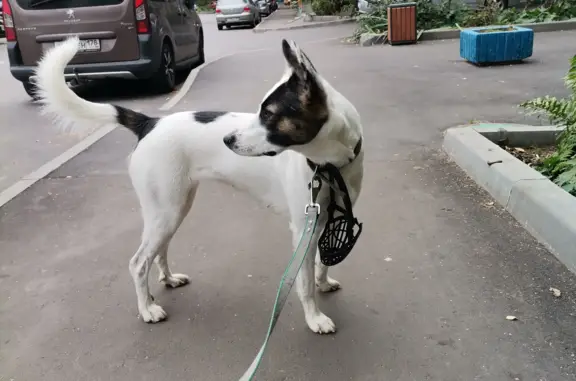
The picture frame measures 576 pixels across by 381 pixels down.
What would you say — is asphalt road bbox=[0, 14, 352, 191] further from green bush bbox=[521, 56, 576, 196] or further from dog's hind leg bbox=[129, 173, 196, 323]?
green bush bbox=[521, 56, 576, 196]

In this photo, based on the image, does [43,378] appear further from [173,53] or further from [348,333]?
[173,53]

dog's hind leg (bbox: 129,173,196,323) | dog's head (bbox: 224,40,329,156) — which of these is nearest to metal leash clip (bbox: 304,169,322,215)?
dog's head (bbox: 224,40,329,156)

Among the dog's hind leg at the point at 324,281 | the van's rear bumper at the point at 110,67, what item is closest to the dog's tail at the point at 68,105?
the dog's hind leg at the point at 324,281

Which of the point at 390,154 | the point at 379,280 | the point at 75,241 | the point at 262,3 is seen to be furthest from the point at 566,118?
the point at 262,3

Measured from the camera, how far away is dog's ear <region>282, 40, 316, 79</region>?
2.33 metres

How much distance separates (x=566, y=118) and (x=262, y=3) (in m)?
33.8

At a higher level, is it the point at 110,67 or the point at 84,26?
the point at 84,26

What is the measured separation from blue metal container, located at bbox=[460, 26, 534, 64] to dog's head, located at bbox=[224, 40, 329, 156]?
9.54 m

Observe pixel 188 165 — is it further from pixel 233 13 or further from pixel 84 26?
pixel 233 13

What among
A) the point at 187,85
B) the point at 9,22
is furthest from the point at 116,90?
the point at 9,22

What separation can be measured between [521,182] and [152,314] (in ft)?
9.51

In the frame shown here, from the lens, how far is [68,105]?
314cm

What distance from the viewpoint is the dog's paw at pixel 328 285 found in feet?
11.5

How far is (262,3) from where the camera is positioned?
36.5 meters
